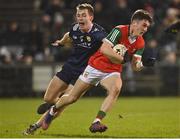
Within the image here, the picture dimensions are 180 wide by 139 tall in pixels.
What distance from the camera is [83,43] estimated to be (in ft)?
41.9

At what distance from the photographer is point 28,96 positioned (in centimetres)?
2559

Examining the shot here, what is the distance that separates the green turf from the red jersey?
45.6 inches

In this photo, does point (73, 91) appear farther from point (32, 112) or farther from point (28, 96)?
point (28, 96)

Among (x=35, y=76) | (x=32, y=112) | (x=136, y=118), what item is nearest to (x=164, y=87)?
(x=35, y=76)

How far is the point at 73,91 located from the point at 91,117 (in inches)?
186

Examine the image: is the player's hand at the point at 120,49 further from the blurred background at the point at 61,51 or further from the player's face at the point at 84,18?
the blurred background at the point at 61,51

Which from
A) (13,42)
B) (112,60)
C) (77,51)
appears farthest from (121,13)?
(112,60)

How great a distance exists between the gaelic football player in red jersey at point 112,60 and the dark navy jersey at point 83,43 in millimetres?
426

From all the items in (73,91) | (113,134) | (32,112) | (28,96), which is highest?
(73,91)

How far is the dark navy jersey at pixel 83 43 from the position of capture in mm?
12375

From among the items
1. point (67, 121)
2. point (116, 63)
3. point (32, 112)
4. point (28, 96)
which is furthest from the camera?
point (28, 96)

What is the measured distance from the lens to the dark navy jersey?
12375 mm

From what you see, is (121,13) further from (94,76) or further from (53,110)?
(94,76)

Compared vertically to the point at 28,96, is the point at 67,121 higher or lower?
higher
